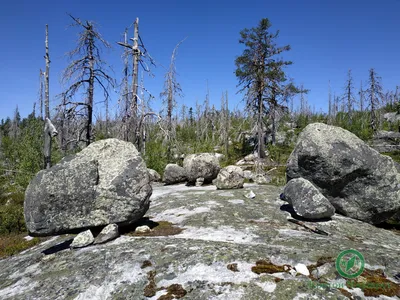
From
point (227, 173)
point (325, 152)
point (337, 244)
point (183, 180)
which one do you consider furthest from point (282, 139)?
point (337, 244)

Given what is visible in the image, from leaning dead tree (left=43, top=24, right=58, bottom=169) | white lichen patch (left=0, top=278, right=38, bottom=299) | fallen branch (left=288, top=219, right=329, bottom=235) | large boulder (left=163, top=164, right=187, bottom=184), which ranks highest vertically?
leaning dead tree (left=43, top=24, right=58, bottom=169)

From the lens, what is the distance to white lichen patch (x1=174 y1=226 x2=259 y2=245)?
6238mm

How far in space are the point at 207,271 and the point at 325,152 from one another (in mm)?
6502

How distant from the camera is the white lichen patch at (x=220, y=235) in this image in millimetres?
6238

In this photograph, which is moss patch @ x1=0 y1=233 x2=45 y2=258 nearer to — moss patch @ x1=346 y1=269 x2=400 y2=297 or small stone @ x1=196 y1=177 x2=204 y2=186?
small stone @ x1=196 y1=177 x2=204 y2=186

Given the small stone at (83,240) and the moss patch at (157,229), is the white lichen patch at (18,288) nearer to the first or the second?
the small stone at (83,240)

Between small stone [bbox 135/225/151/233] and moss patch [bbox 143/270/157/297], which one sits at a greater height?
small stone [bbox 135/225/151/233]

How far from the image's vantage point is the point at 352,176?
29.2 ft

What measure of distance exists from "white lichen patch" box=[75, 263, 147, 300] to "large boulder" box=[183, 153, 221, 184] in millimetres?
11081

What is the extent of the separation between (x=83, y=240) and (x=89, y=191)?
4.12 feet

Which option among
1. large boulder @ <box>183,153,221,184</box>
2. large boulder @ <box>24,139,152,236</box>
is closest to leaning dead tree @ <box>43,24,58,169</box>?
large boulder @ <box>24,139,152,236</box>

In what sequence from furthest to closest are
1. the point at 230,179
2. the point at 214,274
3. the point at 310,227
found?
1. the point at 230,179
2. the point at 310,227
3. the point at 214,274

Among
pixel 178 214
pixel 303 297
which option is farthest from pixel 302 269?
pixel 178 214

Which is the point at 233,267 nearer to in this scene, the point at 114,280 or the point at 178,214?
the point at 114,280
